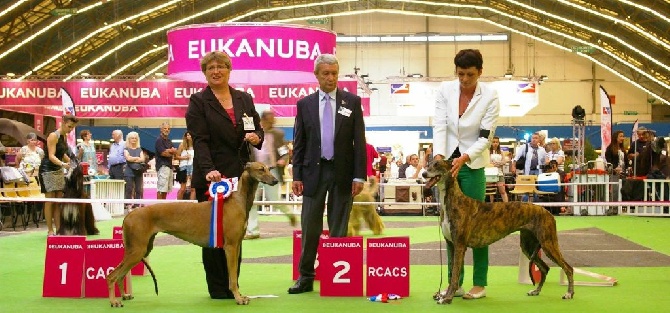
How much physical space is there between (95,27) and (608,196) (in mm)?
20691

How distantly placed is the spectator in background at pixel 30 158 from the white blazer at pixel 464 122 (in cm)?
989

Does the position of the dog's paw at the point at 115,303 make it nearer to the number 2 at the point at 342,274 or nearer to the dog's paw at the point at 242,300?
the dog's paw at the point at 242,300

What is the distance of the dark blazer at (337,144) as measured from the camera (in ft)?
18.7

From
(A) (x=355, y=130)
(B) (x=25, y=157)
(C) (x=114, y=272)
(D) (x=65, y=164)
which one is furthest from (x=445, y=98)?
(B) (x=25, y=157)

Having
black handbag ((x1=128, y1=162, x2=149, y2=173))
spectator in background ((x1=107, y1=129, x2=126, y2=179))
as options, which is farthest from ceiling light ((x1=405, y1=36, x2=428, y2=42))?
black handbag ((x1=128, y1=162, x2=149, y2=173))

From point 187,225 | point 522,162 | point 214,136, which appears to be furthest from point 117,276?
point 522,162

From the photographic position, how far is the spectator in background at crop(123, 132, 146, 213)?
14.3 m

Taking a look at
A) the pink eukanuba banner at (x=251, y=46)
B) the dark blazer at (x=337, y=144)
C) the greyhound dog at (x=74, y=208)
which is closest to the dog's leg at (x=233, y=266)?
the dark blazer at (x=337, y=144)

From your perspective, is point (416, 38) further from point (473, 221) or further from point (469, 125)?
point (473, 221)

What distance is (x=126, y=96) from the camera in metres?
20.1

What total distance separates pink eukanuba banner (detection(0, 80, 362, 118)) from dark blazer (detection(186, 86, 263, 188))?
13.6 meters

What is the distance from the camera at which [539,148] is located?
16469 mm

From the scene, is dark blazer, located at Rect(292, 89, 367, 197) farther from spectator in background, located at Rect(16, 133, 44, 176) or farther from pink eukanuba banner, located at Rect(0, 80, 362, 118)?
pink eukanuba banner, located at Rect(0, 80, 362, 118)

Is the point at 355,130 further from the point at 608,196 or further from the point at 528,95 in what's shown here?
the point at 528,95
